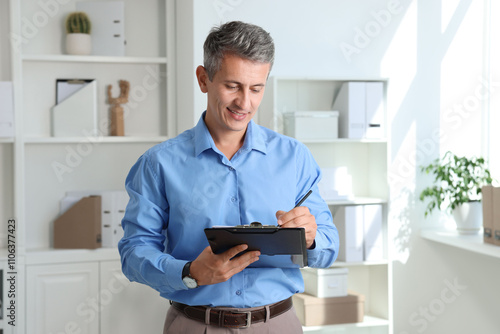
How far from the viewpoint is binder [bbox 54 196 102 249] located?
348 cm

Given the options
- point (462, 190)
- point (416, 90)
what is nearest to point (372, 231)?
point (462, 190)

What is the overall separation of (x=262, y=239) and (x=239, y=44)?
0.53 metres

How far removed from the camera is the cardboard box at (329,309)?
129 inches

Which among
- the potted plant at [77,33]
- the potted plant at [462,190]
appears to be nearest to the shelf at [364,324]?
the potted plant at [462,190]

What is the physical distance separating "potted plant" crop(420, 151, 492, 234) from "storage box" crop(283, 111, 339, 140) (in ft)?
2.23

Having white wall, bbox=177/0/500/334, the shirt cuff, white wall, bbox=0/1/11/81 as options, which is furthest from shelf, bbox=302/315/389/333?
white wall, bbox=0/1/11/81

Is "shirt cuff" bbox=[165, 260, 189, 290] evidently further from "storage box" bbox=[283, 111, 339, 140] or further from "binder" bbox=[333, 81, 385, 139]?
"binder" bbox=[333, 81, 385, 139]

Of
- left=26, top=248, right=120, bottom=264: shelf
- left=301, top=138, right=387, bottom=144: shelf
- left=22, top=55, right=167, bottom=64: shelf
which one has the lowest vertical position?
left=26, top=248, right=120, bottom=264: shelf

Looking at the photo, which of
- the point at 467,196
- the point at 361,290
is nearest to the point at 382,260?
the point at 361,290

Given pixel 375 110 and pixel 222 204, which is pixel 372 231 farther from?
pixel 222 204

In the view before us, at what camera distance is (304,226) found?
1541 millimetres

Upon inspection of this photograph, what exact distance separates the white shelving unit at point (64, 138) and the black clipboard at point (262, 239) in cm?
215

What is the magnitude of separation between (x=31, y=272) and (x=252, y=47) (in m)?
2.34

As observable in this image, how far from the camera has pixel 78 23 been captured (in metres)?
3.54
